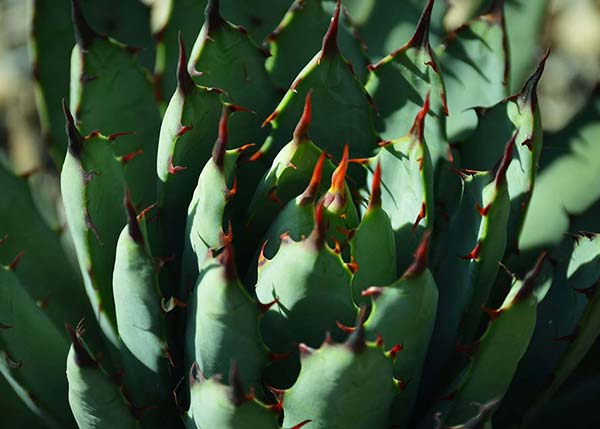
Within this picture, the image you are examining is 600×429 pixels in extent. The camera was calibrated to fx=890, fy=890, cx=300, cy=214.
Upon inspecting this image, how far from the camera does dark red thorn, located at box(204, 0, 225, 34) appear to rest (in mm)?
859

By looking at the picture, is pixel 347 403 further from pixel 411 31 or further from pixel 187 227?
pixel 411 31

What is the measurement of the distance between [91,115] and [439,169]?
1.24 feet

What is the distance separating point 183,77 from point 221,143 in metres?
0.09

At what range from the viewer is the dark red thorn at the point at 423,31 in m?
0.87

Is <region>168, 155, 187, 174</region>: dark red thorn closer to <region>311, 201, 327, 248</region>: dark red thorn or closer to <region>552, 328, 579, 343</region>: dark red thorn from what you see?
<region>311, 201, 327, 248</region>: dark red thorn

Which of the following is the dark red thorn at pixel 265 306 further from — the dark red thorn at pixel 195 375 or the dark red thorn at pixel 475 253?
the dark red thorn at pixel 475 253

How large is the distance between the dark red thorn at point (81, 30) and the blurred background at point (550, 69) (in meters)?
0.94

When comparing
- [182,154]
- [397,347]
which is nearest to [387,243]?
[397,347]

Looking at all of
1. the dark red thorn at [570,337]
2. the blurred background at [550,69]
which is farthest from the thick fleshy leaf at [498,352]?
the blurred background at [550,69]

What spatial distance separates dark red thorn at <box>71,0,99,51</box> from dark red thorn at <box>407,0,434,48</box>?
0.33m

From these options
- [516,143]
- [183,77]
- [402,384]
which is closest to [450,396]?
[402,384]

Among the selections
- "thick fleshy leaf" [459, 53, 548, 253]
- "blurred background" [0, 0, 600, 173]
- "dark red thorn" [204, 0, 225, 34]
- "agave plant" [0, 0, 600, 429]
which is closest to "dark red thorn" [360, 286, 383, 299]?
"agave plant" [0, 0, 600, 429]

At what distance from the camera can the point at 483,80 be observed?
1034 mm

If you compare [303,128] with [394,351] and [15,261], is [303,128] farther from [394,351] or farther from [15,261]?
[15,261]
